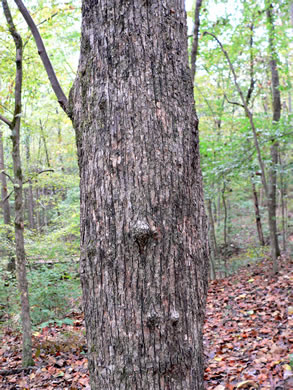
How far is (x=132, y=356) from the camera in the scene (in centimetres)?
130

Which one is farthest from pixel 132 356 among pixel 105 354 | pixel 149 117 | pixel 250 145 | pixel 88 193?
pixel 250 145

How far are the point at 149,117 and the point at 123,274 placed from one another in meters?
0.70

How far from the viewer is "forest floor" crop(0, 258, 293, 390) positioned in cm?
368

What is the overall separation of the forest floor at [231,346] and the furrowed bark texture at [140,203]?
8.25 ft

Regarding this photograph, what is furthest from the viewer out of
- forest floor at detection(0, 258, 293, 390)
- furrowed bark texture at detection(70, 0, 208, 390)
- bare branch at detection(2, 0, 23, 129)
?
bare branch at detection(2, 0, 23, 129)

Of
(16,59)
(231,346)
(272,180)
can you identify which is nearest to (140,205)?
(231,346)

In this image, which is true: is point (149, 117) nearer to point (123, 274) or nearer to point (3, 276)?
point (123, 274)

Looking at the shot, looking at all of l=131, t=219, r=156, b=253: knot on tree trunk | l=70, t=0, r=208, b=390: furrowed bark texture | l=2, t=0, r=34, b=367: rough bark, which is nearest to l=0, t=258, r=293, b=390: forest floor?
l=2, t=0, r=34, b=367: rough bark

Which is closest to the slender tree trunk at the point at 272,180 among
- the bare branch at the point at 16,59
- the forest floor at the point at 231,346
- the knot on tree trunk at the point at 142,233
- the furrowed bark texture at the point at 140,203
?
the forest floor at the point at 231,346

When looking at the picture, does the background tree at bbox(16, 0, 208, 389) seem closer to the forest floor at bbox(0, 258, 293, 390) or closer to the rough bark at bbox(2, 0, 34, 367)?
the forest floor at bbox(0, 258, 293, 390)

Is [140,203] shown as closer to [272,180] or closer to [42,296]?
[42,296]

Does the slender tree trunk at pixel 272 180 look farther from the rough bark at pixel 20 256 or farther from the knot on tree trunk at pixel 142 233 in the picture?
the knot on tree trunk at pixel 142 233

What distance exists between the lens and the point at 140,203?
137cm

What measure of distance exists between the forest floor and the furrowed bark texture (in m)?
2.52
